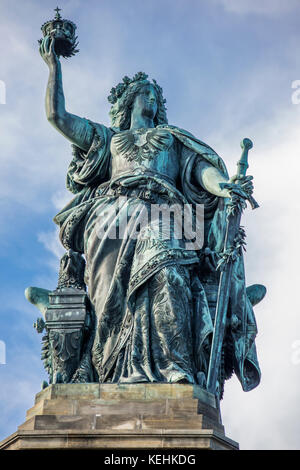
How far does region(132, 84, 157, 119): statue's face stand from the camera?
1875 cm

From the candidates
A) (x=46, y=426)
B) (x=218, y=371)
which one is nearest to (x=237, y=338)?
A: (x=218, y=371)

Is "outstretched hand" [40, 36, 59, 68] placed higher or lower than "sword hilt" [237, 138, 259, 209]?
higher

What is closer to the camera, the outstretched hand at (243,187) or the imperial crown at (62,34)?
the outstretched hand at (243,187)

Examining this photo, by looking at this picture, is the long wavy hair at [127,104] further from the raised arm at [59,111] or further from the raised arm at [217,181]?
the raised arm at [217,181]

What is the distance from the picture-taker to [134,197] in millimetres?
17578

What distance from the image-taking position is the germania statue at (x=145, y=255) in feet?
53.6

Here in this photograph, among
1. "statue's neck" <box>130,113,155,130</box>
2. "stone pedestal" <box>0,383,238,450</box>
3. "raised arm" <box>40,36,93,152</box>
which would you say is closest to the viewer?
"stone pedestal" <box>0,383,238,450</box>

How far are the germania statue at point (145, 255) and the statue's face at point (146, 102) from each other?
15mm

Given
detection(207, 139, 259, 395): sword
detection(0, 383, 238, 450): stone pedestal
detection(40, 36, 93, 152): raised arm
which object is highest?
detection(40, 36, 93, 152): raised arm

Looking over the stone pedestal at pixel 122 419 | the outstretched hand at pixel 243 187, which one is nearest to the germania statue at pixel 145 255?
the outstretched hand at pixel 243 187

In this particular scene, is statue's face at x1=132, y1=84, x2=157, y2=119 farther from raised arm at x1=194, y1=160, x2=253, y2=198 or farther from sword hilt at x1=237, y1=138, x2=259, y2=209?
sword hilt at x1=237, y1=138, x2=259, y2=209

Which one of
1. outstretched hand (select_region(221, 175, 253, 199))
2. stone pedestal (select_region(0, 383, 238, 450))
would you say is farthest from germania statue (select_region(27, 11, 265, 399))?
stone pedestal (select_region(0, 383, 238, 450))

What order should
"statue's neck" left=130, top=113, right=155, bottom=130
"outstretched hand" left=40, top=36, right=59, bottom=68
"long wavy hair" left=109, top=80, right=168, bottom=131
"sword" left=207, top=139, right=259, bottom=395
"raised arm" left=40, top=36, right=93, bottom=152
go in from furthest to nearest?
"long wavy hair" left=109, top=80, right=168, bottom=131
"statue's neck" left=130, top=113, right=155, bottom=130
"outstretched hand" left=40, top=36, right=59, bottom=68
"raised arm" left=40, top=36, right=93, bottom=152
"sword" left=207, top=139, right=259, bottom=395
